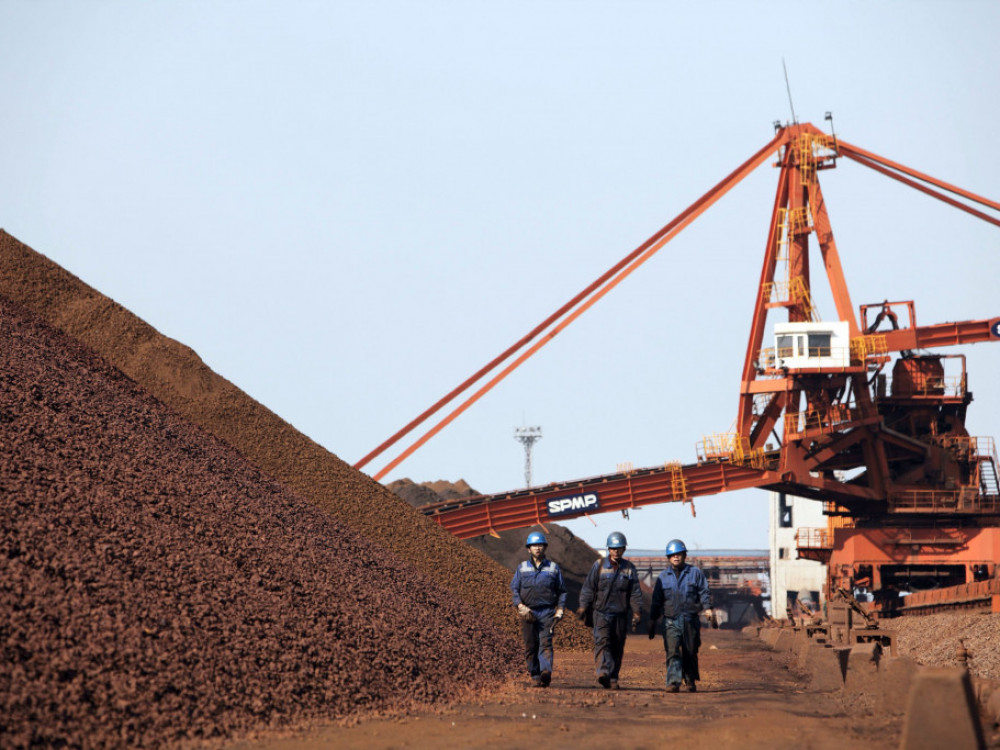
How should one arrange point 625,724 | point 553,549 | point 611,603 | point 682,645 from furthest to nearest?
1. point 553,549
2. point 611,603
3. point 682,645
4. point 625,724

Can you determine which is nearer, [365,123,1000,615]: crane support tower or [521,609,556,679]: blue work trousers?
[521,609,556,679]: blue work trousers

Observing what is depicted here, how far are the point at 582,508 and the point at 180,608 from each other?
23664 mm

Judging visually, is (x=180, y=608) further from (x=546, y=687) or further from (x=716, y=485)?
(x=716, y=485)

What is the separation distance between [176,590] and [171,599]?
0.28 metres

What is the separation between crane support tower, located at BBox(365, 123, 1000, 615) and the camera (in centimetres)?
3098

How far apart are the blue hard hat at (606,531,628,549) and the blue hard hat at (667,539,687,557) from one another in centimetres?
47

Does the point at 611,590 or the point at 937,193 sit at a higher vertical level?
the point at 937,193

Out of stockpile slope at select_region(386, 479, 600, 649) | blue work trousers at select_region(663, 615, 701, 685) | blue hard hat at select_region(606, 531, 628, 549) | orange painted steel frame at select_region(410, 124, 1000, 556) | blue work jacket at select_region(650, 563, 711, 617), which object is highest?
orange painted steel frame at select_region(410, 124, 1000, 556)

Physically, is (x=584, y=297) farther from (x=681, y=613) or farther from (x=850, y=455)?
(x=681, y=613)

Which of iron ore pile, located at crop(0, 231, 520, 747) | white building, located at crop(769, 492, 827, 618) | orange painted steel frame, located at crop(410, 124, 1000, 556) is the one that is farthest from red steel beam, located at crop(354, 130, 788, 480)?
white building, located at crop(769, 492, 827, 618)

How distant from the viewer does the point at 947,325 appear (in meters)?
31.8

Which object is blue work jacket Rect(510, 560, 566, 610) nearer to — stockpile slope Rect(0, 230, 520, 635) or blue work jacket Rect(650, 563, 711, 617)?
blue work jacket Rect(650, 563, 711, 617)

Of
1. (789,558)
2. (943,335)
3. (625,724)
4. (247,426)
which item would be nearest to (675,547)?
(625,724)

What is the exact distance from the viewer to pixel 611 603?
427 inches
